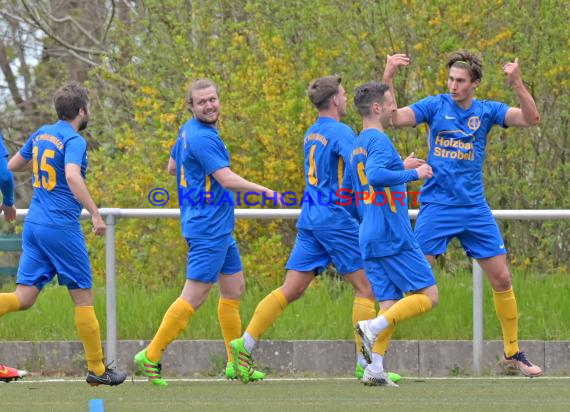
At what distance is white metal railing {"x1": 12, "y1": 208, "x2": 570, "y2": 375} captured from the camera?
10.6 meters

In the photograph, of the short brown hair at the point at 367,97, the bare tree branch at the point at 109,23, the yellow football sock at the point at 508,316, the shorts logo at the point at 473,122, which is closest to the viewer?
the short brown hair at the point at 367,97

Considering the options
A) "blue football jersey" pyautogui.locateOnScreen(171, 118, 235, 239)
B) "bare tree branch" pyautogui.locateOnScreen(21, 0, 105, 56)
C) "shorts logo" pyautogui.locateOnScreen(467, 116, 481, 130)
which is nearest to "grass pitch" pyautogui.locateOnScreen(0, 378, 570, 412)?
"blue football jersey" pyautogui.locateOnScreen(171, 118, 235, 239)

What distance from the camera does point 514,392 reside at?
8.78 m

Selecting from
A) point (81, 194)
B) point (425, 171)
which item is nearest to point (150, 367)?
point (81, 194)

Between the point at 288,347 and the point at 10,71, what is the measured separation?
13896mm

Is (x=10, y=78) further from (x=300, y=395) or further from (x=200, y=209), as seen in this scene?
(x=300, y=395)

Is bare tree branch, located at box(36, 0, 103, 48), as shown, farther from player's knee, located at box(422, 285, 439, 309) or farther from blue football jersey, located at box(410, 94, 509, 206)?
player's knee, located at box(422, 285, 439, 309)

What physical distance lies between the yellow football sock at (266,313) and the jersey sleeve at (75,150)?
152 centimetres

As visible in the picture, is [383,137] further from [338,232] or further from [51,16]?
[51,16]

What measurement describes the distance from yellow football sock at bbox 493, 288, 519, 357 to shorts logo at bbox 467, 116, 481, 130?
1079 millimetres

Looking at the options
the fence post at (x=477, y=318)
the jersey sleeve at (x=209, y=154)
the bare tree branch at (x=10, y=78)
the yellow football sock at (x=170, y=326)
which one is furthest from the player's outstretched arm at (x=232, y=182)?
the bare tree branch at (x=10, y=78)

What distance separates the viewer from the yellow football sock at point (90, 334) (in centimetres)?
934

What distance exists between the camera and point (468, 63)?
31.6 ft

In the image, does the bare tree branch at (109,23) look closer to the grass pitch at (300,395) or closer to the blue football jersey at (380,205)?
the grass pitch at (300,395)
